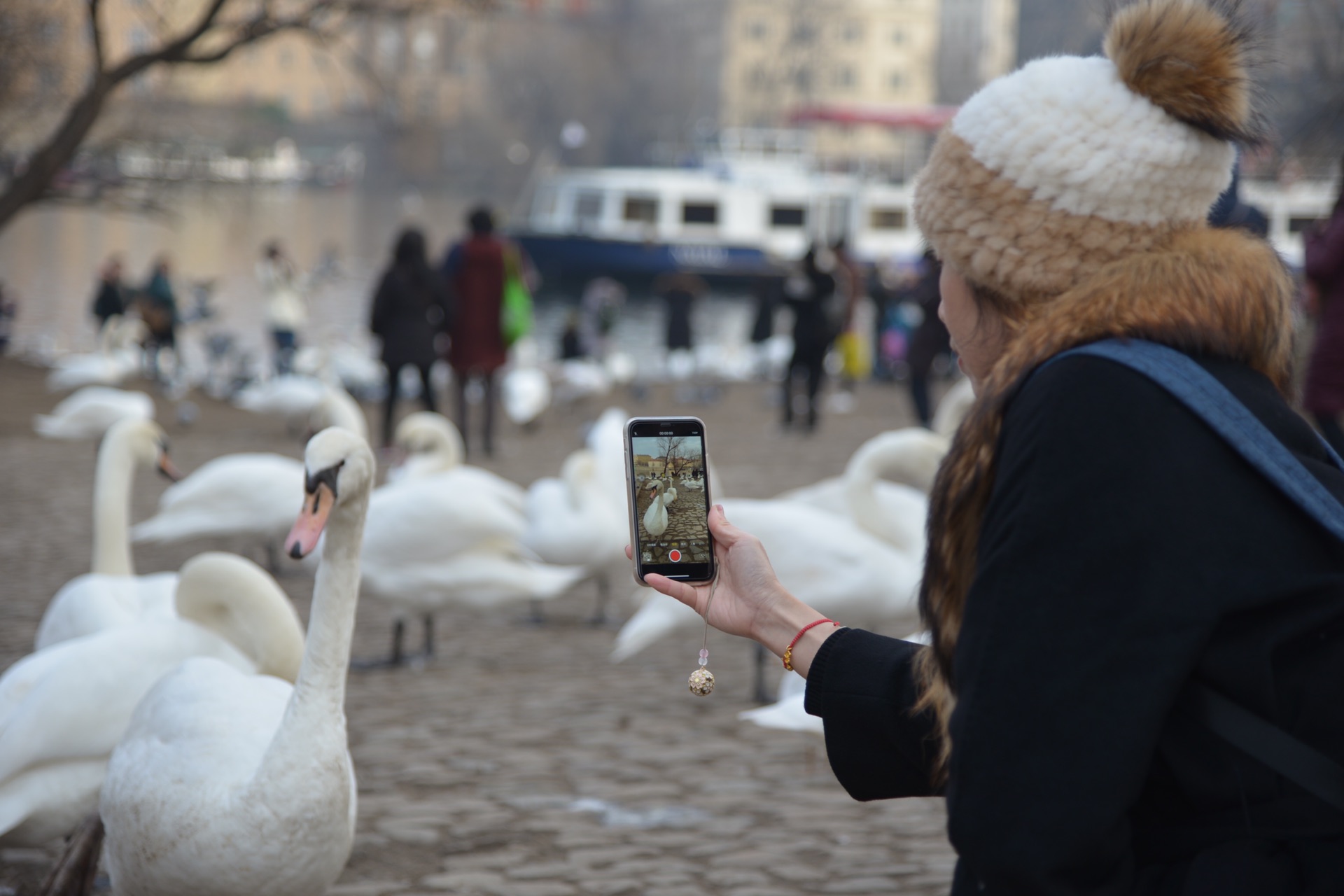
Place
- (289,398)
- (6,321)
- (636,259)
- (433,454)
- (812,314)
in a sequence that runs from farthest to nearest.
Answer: (636,259) → (6,321) → (812,314) → (289,398) → (433,454)

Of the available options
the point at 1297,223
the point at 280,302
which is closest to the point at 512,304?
the point at 280,302

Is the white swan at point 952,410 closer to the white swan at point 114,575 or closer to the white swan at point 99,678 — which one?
the white swan at point 114,575

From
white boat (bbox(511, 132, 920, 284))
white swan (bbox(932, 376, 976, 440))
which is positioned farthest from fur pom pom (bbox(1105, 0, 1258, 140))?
white boat (bbox(511, 132, 920, 284))

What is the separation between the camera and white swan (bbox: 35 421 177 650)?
4.40 m

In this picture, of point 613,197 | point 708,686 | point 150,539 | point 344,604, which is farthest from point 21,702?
point 613,197

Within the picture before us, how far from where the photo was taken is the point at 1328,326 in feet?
21.3

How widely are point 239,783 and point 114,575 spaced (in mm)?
2222

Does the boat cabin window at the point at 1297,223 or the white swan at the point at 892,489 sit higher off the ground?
the white swan at the point at 892,489

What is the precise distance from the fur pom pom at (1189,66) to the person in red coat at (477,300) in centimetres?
1032

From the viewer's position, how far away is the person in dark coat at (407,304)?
36.4 ft

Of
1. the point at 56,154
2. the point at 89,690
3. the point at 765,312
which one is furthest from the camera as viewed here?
the point at 765,312

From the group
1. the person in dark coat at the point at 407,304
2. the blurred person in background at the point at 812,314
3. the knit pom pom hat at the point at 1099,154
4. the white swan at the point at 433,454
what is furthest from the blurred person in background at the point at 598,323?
the knit pom pom hat at the point at 1099,154

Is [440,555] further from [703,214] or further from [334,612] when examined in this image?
[703,214]

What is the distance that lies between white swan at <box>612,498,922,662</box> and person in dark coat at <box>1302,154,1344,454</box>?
2.29 meters
